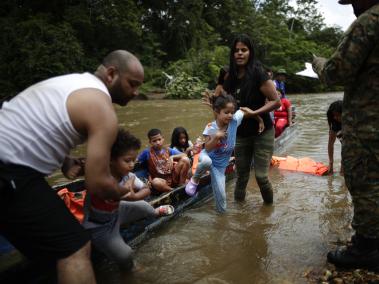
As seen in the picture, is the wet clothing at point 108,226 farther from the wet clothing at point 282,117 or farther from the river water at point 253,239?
the wet clothing at point 282,117

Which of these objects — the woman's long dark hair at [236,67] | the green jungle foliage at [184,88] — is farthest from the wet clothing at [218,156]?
the green jungle foliage at [184,88]

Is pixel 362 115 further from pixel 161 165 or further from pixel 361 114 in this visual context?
pixel 161 165

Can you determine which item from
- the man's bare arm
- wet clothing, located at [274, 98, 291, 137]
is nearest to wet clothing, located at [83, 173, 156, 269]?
the man's bare arm

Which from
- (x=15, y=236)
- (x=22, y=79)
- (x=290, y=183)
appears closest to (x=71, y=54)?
(x=22, y=79)

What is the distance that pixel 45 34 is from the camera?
1984 centimetres

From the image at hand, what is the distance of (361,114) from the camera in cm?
292

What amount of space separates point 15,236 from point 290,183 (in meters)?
5.09

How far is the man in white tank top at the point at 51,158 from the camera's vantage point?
1.92 meters

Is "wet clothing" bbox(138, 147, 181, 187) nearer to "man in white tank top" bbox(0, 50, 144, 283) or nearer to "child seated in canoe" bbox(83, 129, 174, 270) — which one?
"child seated in canoe" bbox(83, 129, 174, 270)

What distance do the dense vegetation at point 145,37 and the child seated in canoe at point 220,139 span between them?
51.4ft

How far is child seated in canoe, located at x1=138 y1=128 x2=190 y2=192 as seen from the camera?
5215 millimetres

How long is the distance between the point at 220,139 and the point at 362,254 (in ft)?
6.22

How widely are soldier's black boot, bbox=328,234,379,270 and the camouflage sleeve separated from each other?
121 centimetres

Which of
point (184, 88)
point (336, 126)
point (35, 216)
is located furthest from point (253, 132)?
point (184, 88)
